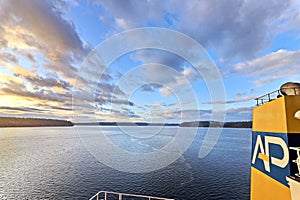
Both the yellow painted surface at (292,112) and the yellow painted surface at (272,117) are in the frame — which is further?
the yellow painted surface at (272,117)

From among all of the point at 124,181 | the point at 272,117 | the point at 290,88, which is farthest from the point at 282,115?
the point at 124,181

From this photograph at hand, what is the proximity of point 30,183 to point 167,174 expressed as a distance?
18.8 meters

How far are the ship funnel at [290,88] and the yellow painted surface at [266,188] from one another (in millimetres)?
2547

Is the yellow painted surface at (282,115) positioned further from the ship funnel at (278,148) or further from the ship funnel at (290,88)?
the ship funnel at (290,88)

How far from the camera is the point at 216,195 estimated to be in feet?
62.8

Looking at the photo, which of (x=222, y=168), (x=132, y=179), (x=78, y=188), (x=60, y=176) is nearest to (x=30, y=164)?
(x=60, y=176)

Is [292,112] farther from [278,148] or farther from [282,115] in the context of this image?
[278,148]

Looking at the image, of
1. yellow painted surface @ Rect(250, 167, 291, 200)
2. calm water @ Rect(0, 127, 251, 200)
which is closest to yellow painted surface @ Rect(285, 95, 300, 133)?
yellow painted surface @ Rect(250, 167, 291, 200)

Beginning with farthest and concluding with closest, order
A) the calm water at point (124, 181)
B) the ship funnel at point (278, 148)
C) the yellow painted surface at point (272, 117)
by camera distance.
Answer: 1. the calm water at point (124, 181)
2. the yellow painted surface at point (272, 117)
3. the ship funnel at point (278, 148)

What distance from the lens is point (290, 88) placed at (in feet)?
17.2

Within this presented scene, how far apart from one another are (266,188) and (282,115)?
2363 millimetres

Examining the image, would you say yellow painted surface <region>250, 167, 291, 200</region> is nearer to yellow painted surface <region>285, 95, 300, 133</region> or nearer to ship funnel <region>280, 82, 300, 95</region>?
yellow painted surface <region>285, 95, 300, 133</region>

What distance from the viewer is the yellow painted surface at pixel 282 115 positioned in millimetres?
4219

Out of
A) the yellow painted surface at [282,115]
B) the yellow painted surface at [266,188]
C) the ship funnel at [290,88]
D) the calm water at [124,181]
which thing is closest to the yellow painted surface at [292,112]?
the yellow painted surface at [282,115]
